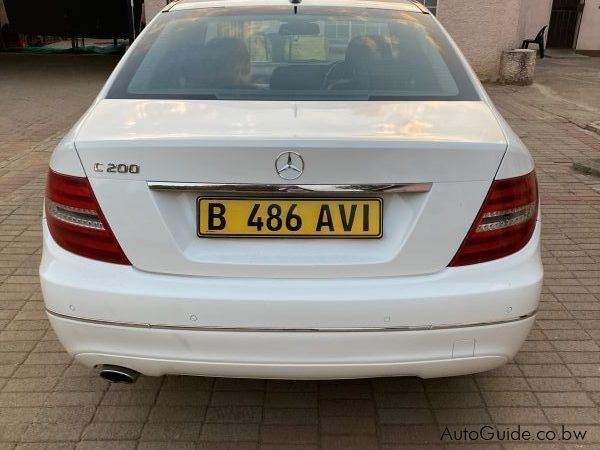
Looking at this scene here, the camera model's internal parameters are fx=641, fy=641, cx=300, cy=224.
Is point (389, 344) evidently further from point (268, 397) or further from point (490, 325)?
point (268, 397)

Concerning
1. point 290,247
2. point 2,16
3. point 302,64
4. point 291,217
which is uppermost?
point 302,64

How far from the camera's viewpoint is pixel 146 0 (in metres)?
11.0

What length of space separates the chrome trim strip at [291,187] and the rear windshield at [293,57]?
0.64m

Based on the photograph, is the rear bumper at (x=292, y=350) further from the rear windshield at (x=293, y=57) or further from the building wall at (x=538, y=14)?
the building wall at (x=538, y=14)

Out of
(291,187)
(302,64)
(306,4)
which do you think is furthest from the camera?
(306,4)

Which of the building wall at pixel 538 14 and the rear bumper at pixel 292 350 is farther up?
the rear bumper at pixel 292 350

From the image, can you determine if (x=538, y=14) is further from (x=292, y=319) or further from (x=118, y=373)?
(x=118, y=373)

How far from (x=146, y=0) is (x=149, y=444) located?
9984 millimetres

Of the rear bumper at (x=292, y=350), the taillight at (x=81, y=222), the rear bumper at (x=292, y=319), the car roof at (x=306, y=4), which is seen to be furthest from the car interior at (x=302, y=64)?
the rear bumper at (x=292, y=350)

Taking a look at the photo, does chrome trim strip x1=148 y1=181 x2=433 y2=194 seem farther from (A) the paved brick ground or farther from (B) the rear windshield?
(A) the paved brick ground

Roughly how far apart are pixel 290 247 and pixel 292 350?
338mm

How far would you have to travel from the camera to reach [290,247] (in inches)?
82.9

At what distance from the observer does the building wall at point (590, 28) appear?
59.1ft

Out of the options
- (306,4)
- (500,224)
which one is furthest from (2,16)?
(500,224)
